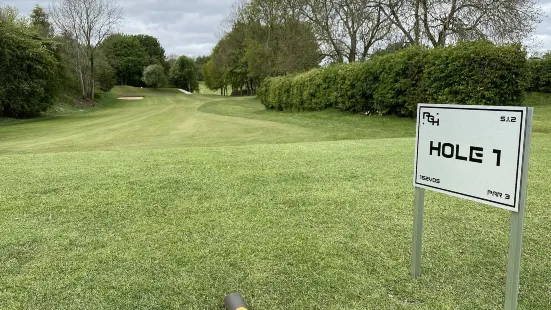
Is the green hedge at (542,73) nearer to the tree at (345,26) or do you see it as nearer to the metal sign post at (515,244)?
the tree at (345,26)

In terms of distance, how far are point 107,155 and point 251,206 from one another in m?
4.06

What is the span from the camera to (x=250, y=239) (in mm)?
3094

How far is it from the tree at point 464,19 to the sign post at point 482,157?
18677 mm

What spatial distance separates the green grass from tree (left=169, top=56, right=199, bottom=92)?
63.4 meters

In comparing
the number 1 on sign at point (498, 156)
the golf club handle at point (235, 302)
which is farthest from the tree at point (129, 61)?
the number 1 on sign at point (498, 156)

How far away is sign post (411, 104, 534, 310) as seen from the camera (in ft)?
5.86

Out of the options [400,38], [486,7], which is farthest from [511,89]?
[400,38]

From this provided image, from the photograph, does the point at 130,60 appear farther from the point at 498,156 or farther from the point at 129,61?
the point at 498,156

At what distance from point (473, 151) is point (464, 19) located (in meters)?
19.6

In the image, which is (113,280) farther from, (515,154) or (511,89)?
(511,89)

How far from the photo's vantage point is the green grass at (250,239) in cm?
231

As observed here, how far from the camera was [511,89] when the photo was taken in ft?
39.2

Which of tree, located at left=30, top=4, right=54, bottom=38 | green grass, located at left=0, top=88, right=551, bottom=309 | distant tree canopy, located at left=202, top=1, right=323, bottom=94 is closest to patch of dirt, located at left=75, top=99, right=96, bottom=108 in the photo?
tree, located at left=30, top=4, right=54, bottom=38

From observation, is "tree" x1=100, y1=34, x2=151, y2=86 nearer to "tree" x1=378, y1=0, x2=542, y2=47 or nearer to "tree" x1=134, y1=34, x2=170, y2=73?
"tree" x1=134, y1=34, x2=170, y2=73
